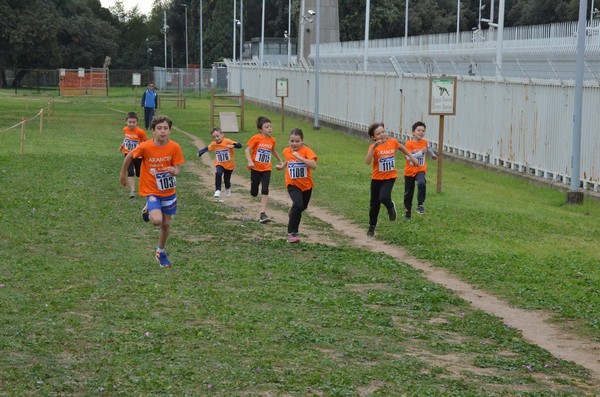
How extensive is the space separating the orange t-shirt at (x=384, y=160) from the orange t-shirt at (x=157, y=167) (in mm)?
3911

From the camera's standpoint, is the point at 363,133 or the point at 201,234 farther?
the point at 363,133

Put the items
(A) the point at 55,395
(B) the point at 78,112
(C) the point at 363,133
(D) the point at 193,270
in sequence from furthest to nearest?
(B) the point at 78,112 → (C) the point at 363,133 → (D) the point at 193,270 → (A) the point at 55,395

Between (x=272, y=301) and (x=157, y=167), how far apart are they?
2620mm

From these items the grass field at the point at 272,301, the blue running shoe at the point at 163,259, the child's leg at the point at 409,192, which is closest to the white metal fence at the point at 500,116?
the grass field at the point at 272,301

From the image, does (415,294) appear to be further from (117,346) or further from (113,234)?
(113,234)

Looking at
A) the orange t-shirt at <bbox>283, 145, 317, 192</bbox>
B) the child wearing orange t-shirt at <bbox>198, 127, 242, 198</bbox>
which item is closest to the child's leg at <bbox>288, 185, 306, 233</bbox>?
the orange t-shirt at <bbox>283, 145, 317, 192</bbox>

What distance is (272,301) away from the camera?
34.8 ft

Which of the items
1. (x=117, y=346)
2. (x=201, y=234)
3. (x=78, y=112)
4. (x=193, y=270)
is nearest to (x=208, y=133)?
(x=78, y=112)

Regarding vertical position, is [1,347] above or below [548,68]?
below

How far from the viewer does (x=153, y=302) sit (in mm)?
10148

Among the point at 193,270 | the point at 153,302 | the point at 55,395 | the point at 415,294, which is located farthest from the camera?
the point at 193,270

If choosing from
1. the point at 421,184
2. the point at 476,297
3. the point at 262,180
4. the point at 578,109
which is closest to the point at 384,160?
the point at 421,184

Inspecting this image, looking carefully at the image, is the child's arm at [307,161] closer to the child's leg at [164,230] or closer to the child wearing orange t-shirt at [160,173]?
the child wearing orange t-shirt at [160,173]

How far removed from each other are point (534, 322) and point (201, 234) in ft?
21.2
